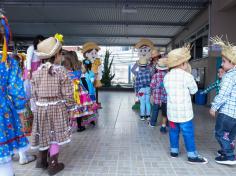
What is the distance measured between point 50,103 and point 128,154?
4.68 feet

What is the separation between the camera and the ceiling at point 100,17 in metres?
7.37

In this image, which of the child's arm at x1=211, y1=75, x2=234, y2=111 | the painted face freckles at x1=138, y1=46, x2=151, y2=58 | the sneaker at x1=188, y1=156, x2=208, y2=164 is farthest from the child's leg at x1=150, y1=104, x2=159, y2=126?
the child's arm at x1=211, y1=75, x2=234, y2=111

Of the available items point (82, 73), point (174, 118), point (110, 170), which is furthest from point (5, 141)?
point (82, 73)

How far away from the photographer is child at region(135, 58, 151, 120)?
582 cm

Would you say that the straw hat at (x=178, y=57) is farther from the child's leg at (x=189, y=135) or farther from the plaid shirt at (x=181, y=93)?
Answer: the child's leg at (x=189, y=135)

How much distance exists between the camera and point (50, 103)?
2990 millimetres

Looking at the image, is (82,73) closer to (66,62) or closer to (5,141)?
(66,62)

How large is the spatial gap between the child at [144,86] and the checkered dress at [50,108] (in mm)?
2989

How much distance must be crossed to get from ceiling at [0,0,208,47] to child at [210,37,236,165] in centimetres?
436

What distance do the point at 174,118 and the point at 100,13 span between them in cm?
626

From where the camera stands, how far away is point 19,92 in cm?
231

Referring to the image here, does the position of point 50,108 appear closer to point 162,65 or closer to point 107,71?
point 162,65

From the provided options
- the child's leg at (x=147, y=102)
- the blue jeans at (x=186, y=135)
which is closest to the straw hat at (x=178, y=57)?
the blue jeans at (x=186, y=135)

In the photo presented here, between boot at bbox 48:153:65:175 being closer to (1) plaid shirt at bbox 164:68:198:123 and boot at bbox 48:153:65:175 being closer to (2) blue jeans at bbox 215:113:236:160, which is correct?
(1) plaid shirt at bbox 164:68:198:123
